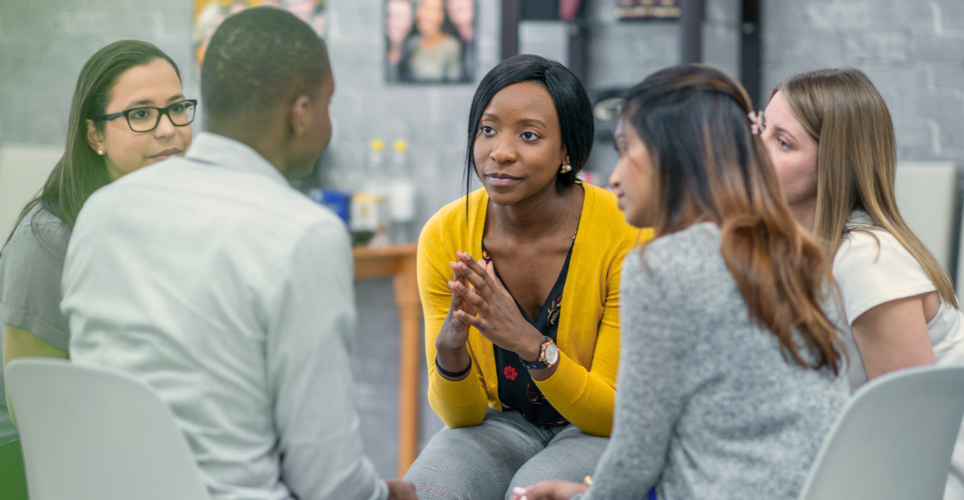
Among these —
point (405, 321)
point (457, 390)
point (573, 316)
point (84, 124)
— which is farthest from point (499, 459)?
point (405, 321)

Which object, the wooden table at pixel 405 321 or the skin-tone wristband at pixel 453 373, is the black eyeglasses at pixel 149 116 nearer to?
the skin-tone wristband at pixel 453 373

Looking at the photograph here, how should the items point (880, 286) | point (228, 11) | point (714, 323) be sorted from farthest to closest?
point (228, 11)
point (880, 286)
point (714, 323)

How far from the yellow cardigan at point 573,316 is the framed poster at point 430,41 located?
1484mm

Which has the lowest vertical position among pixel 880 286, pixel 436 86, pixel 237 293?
pixel 880 286

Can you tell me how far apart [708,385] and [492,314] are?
0.43 meters

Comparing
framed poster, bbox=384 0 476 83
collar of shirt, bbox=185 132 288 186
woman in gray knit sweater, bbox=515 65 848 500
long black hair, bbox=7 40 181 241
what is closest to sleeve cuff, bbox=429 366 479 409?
woman in gray knit sweater, bbox=515 65 848 500

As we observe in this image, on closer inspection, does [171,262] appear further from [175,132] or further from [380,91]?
[380,91]

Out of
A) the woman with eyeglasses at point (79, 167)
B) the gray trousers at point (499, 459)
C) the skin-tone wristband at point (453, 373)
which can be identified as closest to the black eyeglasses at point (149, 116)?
the woman with eyeglasses at point (79, 167)

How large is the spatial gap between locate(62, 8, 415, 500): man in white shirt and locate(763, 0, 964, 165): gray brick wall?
213 centimetres

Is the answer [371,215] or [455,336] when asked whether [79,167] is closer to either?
[455,336]

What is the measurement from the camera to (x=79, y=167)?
1276 millimetres

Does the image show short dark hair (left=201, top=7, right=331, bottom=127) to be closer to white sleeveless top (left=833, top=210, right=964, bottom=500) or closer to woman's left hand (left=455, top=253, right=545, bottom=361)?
woman's left hand (left=455, top=253, right=545, bottom=361)

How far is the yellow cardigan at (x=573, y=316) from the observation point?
129 centimetres

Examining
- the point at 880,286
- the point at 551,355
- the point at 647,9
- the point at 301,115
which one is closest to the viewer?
the point at 301,115
